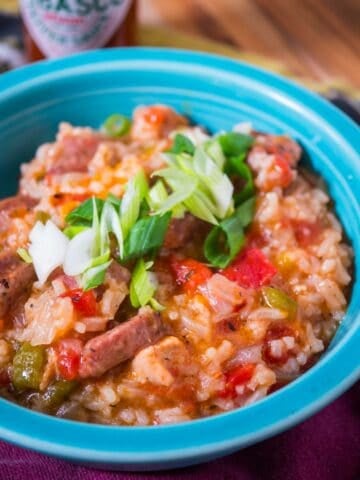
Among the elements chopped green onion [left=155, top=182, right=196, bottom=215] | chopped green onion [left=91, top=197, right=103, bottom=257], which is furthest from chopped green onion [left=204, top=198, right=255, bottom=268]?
chopped green onion [left=91, top=197, right=103, bottom=257]

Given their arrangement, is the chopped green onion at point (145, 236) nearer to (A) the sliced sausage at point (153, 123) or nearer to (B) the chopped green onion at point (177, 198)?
(B) the chopped green onion at point (177, 198)

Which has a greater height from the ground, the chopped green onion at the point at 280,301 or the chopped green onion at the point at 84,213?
the chopped green onion at the point at 280,301

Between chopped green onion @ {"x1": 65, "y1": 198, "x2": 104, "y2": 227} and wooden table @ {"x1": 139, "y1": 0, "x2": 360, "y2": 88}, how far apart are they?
218 cm

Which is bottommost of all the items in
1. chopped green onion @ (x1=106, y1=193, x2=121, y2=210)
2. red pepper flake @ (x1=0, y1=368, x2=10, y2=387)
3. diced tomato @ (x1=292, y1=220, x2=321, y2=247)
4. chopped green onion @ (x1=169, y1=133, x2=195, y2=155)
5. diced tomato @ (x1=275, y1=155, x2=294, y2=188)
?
red pepper flake @ (x1=0, y1=368, x2=10, y2=387)

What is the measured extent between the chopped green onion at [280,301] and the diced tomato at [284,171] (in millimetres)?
567

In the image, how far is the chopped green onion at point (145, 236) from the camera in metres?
2.82

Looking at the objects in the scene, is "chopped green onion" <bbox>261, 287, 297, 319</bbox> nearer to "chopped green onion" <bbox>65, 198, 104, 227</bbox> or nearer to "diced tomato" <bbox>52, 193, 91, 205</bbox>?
"chopped green onion" <bbox>65, 198, 104, 227</bbox>

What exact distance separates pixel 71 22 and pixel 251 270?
1924 mm

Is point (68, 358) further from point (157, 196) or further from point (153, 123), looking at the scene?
point (153, 123)

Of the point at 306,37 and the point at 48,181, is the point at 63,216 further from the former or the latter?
the point at 306,37

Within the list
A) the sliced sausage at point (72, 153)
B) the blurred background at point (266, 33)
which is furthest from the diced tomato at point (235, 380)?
the blurred background at point (266, 33)

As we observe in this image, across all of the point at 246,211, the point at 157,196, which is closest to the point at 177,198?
the point at 157,196

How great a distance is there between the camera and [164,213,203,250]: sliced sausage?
2928 millimetres

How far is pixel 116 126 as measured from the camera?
367 cm
